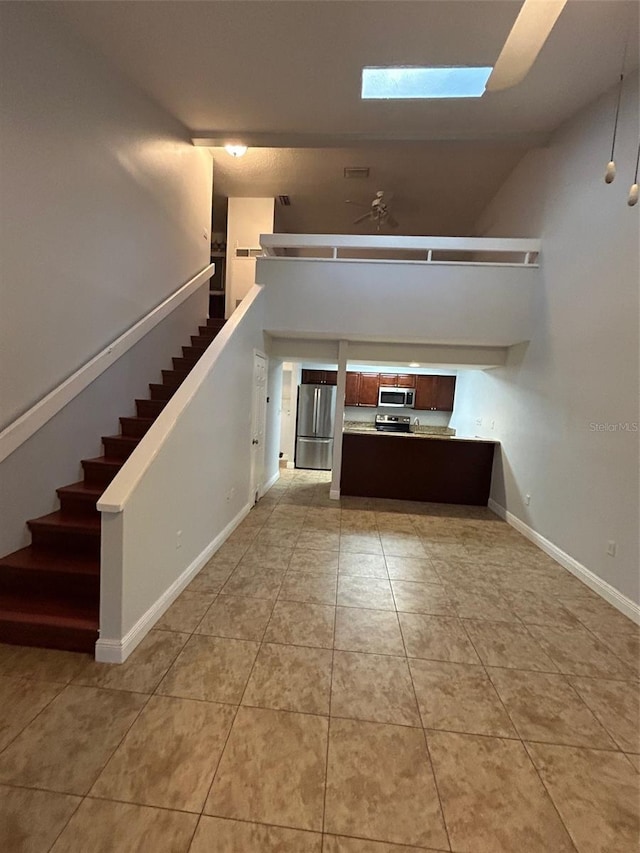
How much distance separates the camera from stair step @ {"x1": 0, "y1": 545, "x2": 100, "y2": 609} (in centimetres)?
223

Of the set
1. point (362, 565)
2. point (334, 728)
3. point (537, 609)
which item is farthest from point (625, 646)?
point (334, 728)

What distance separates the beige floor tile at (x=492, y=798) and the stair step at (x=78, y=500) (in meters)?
2.49

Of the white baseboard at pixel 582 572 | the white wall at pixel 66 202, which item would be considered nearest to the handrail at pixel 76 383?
the white wall at pixel 66 202

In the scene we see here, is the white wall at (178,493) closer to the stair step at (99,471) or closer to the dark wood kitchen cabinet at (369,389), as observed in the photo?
the stair step at (99,471)

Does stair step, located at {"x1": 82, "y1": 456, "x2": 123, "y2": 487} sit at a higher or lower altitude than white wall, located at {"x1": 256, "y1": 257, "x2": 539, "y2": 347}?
lower

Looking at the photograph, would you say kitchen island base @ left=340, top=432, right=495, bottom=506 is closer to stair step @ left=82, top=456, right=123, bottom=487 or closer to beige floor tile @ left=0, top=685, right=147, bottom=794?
stair step @ left=82, top=456, right=123, bottom=487

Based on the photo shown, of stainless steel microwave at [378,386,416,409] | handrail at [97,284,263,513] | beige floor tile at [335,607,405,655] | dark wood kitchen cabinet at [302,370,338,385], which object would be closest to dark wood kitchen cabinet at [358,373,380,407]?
stainless steel microwave at [378,386,416,409]

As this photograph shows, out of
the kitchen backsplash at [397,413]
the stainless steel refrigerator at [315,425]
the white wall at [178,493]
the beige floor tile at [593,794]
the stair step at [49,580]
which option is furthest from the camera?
the kitchen backsplash at [397,413]

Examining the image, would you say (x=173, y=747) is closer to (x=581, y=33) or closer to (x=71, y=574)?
(x=71, y=574)

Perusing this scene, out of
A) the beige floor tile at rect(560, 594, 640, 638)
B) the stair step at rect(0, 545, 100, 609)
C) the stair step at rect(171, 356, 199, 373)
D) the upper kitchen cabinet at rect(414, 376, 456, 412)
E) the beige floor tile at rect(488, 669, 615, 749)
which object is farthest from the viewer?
the upper kitchen cabinet at rect(414, 376, 456, 412)

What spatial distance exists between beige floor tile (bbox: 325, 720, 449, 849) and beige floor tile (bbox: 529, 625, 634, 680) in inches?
44.4

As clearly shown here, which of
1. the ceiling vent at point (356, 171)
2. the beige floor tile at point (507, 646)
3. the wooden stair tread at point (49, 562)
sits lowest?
the beige floor tile at point (507, 646)

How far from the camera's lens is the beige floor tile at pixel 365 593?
267 centimetres

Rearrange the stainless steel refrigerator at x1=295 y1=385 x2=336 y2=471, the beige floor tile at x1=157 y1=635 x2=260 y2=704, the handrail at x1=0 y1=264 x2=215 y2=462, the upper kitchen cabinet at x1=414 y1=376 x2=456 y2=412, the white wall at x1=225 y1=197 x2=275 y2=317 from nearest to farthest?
the beige floor tile at x1=157 y1=635 x2=260 y2=704 < the handrail at x1=0 y1=264 x2=215 y2=462 < the white wall at x1=225 y1=197 x2=275 y2=317 < the stainless steel refrigerator at x1=295 y1=385 x2=336 y2=471 < the upper kitchen cabinet at x1=414 y1=376 x2=456 y2=412
